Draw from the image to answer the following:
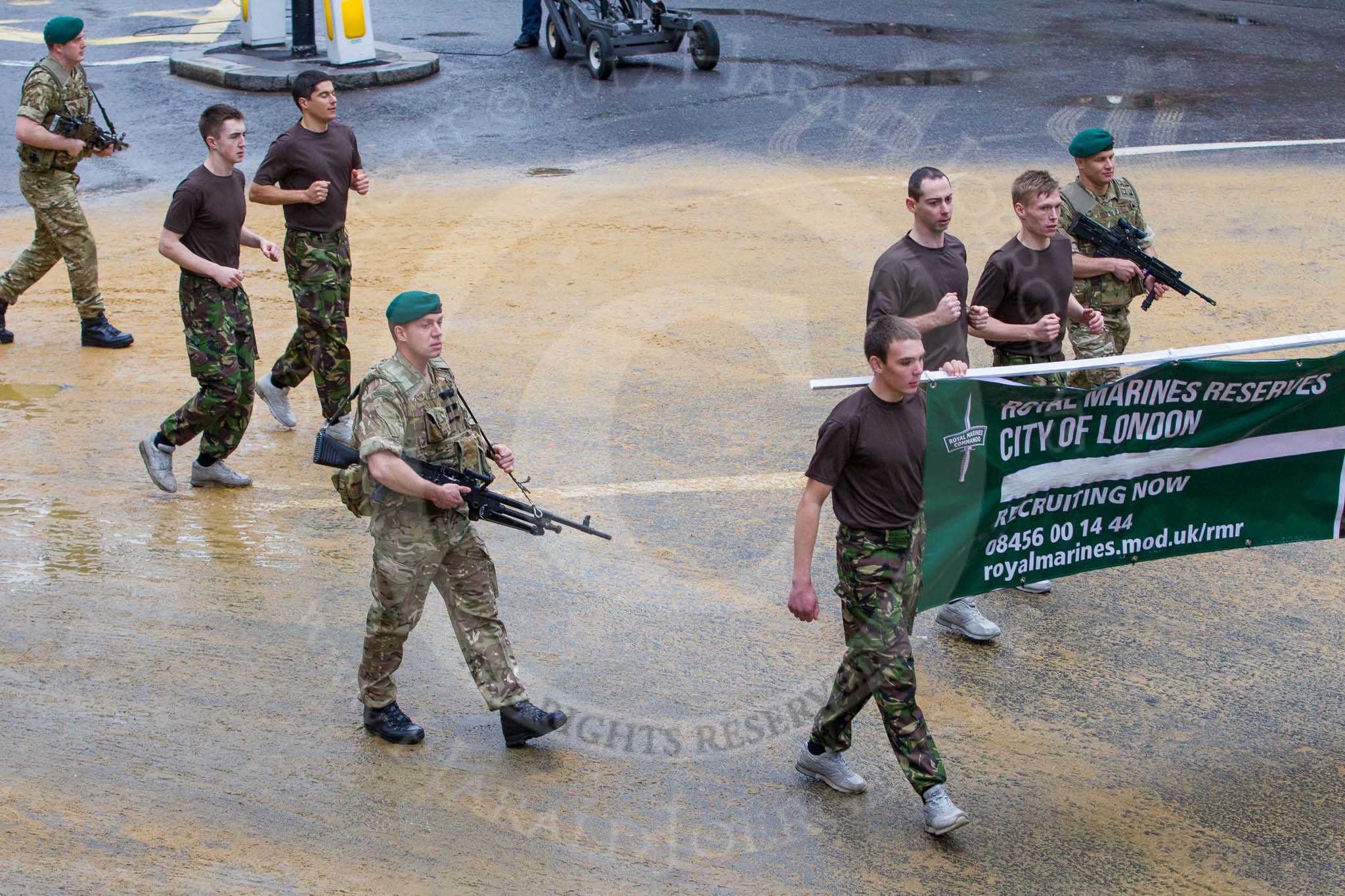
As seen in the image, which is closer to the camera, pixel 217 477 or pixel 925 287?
pixel 925 287

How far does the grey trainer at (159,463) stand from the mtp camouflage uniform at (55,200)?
2.50 metres

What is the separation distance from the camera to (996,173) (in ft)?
42.7

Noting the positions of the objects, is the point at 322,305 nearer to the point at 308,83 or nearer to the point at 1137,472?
the point at 308,83

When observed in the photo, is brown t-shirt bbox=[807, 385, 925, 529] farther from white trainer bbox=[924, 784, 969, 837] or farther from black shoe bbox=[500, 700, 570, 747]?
black shoe bbox=[500, 700, 570, 747]

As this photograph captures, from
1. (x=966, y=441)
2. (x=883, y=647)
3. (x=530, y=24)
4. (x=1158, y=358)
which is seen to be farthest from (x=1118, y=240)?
(x=530, y=24)

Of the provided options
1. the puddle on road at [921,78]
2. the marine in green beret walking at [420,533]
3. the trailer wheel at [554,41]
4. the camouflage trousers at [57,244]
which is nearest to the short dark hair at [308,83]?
the camouflage trousers at [57,244]

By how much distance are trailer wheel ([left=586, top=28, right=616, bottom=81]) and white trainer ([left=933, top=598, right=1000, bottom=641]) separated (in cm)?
1255

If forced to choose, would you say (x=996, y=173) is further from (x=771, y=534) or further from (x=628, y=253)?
(x=771, y=534)

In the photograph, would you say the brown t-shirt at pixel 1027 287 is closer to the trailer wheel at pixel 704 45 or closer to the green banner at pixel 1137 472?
the green banner at pixel 1137 472

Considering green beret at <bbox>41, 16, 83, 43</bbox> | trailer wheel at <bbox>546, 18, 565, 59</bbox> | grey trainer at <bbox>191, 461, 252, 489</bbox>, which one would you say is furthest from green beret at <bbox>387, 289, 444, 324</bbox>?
trailer wheel at <bbox>546, 18, 565, 59</bbox>

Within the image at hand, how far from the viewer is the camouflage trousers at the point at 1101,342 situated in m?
6.63

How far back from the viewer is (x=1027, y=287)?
6.08 metres

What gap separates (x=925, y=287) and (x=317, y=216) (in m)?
3.75

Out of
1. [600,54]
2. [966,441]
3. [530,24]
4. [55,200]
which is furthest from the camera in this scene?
[530,24]
